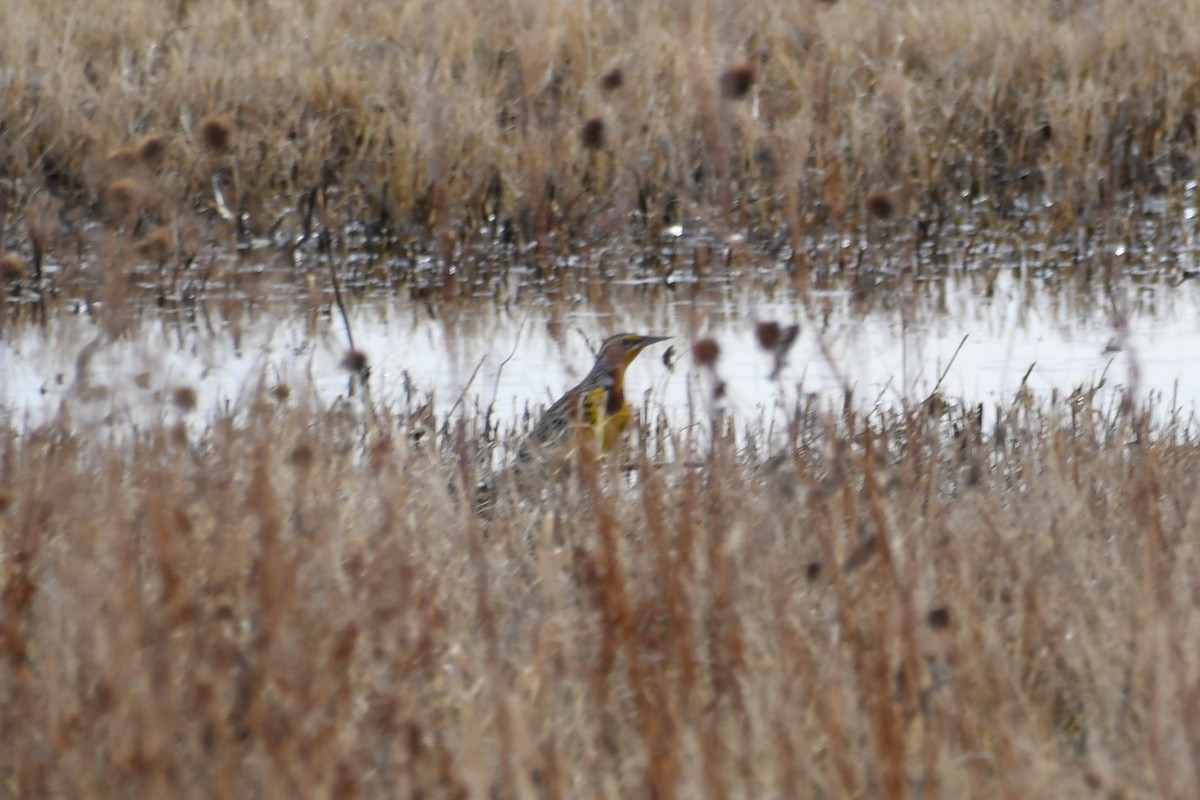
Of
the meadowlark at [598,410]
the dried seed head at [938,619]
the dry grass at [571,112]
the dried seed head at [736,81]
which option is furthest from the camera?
the dry grass at [571,112]

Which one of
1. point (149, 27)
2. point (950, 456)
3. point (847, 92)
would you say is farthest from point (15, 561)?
point (149, 27)

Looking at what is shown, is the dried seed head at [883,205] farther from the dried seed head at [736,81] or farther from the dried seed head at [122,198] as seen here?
the dried seed head at [122,198]

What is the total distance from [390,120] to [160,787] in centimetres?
777

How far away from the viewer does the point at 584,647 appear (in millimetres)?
3639

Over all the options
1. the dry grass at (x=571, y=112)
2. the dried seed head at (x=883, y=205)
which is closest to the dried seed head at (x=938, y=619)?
the dried seed head at (x=883, y=205)

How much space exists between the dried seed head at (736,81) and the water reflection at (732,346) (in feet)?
6.95

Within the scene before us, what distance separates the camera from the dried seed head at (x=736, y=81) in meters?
3.21

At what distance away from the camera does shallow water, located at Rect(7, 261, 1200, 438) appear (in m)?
5.98

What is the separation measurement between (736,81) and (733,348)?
4.09 meters

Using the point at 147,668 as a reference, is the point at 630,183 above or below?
above

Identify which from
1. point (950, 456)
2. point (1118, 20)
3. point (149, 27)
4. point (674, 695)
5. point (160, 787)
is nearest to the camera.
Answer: point (160, 787)

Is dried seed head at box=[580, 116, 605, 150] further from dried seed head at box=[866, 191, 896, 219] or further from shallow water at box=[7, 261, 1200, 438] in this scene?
shallow water at box=[7, 261, 1200, 438]

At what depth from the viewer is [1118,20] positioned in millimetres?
11531

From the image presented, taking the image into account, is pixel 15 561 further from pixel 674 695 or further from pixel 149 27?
pixel 149 27
